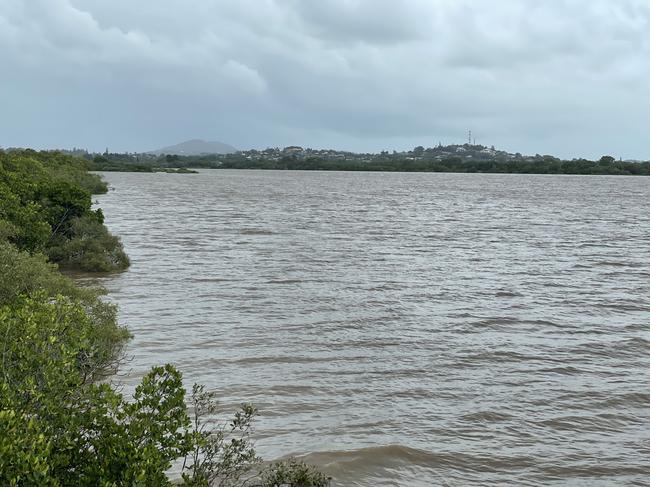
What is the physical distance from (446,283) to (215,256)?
472 inches

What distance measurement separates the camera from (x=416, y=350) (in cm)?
1576

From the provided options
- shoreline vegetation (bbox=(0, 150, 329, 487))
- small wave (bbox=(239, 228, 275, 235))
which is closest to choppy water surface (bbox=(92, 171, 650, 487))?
shoreline vegetation (bbox=(0, 150, 329, 487))

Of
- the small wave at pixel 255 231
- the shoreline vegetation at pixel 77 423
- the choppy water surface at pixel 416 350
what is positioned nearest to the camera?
the shoreline vegetation at pixel 77 423

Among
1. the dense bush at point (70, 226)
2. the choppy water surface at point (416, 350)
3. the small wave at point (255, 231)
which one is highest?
the dense bush at point (70, 226)

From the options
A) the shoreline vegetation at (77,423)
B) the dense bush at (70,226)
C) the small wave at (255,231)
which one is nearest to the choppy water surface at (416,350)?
the dense bush at (70,226)

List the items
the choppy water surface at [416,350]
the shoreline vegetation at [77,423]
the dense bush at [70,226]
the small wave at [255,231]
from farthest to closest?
1. the small wave at [255,231]
2. the dense bush at [70,226]
3. the choppy water surface at [416,350]
4. the shoreline vegetation at [77,423]

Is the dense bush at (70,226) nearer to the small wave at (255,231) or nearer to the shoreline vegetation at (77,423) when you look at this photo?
the small wave at (255,231)

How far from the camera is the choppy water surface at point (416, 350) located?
10195mm

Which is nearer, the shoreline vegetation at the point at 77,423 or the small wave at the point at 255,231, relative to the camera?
the shoreline vegetation at the point at 77,423

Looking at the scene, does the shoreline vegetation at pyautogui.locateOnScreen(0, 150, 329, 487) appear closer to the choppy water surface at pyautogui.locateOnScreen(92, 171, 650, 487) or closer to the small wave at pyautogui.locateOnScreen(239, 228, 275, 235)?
the choppy water surface at pyautogui.locateOnScreen(92, 171, 650, 487)

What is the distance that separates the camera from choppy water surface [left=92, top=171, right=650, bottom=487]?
1020 centimetres

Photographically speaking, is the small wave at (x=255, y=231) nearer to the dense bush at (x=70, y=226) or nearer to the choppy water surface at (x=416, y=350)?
the choppy water surface at (x=416, y=350)

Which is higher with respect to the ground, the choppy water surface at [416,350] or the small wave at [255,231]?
the small wave at [255,231]

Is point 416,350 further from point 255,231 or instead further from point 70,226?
point 255,231
